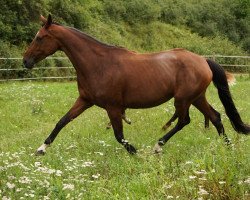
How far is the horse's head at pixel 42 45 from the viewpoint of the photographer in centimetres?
811

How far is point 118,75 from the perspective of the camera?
7816 mm

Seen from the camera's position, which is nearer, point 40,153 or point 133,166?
point 133,166

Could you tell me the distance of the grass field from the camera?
15.1 ft

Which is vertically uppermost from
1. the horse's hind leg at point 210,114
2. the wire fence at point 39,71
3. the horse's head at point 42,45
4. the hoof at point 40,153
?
the horse's head at point 42,45

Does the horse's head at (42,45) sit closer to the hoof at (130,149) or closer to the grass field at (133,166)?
the grass field at (133,166)

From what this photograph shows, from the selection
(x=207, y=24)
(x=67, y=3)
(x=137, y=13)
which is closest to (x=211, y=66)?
(x=67, y=3)

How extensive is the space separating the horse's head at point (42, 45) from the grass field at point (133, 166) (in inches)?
61.8

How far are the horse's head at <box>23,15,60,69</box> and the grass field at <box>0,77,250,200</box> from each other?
1571 millimetres

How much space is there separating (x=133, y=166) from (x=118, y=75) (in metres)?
2.07

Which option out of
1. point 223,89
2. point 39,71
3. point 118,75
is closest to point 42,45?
point 118,75

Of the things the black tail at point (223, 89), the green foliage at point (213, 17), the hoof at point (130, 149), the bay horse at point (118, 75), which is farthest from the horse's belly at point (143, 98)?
the green foliage at point (213, 17)

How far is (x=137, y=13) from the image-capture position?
43500mm

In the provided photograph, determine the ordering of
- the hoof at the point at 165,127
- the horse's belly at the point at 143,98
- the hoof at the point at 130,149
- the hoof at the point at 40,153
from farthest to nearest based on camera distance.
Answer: the hoof at the point at 165,127 < the horse's belly at the point at 143,98 < the hoof at the point at 40,153 < the hoof at the point at 130,149

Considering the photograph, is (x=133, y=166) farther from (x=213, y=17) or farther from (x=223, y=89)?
(x=213, y=17)
